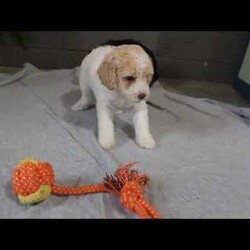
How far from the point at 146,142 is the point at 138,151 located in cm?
5

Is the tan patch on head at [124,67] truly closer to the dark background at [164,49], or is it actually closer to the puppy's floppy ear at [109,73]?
the puppy's floppy ear at [109,73]

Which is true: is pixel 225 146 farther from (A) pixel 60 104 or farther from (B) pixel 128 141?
(A) pixel 60 104

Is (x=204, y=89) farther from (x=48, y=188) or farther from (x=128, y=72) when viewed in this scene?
(x=48, y=188)

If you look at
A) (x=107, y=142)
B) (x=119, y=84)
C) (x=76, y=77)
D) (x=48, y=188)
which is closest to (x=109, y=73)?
(x=119, y=84)

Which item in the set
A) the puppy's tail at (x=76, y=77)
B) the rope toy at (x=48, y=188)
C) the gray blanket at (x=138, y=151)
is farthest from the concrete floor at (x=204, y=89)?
the rope toy at (x=48, y=188)

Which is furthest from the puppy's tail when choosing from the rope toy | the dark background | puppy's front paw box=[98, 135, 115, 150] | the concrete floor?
the rope toy

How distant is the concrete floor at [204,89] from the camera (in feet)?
7.31

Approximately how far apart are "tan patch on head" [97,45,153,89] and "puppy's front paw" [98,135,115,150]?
22cm

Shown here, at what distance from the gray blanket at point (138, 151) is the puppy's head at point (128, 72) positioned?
26cm

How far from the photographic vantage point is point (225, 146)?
154 cm

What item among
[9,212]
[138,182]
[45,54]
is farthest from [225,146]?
[45,54]

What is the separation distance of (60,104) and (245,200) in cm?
99

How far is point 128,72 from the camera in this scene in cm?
128
